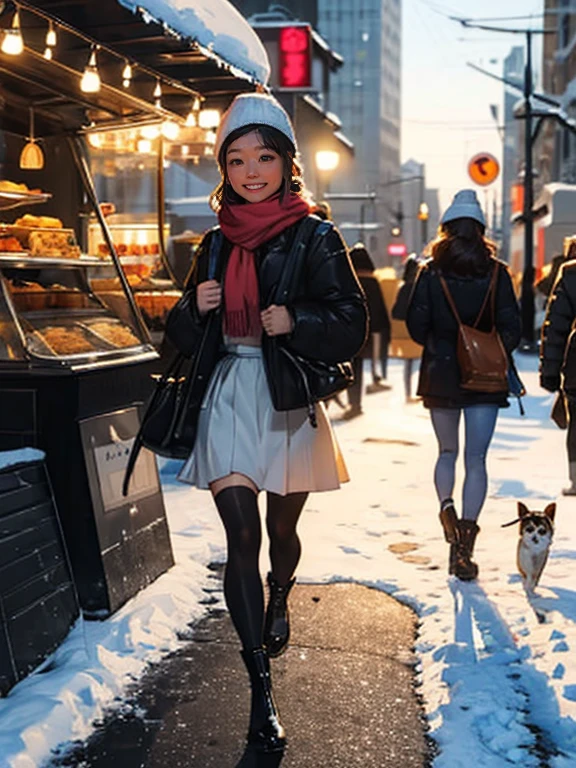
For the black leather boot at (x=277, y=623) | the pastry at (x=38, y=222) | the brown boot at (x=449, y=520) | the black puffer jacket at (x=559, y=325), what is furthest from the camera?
the black puffer jacket at (x=559, y=325)

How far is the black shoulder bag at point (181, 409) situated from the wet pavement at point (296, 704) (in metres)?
0.99

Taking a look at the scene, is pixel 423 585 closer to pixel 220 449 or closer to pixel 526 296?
pixel 220 449

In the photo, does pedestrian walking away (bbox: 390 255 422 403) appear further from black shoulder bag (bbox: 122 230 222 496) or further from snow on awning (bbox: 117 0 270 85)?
black shoulder bag (bbox: 122 230 222 496)

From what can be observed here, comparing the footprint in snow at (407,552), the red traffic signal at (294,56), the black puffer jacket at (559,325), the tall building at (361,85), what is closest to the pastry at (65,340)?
the footprint in snow at (407,552)

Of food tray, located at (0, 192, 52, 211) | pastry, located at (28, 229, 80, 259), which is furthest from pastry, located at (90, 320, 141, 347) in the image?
food tray, located at (0, 192, 52, 211)

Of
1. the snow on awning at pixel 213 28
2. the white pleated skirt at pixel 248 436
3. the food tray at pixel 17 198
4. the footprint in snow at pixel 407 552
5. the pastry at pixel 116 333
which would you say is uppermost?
the snow on awning at pixel 213 28

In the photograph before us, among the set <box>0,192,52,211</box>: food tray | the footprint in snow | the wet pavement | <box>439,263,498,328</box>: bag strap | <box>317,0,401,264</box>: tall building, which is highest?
<box>317,0,401,264</box>: tall building

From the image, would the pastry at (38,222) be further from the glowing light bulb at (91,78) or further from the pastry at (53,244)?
the glowing light bulb at (91,78)

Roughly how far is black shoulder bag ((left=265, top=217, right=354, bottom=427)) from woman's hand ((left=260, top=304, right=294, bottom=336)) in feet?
0.28

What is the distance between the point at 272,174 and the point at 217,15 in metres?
2.87

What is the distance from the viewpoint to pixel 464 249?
589cm

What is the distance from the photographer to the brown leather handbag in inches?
227

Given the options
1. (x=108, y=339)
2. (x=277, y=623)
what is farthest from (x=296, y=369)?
(x=108, y=339)

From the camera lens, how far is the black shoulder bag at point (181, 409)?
3912 millimetres
